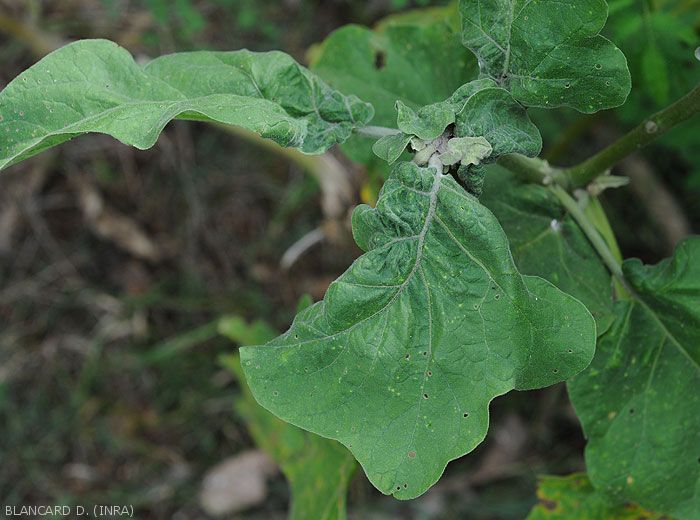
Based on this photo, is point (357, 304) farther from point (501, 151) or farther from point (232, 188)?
point (232, 188)

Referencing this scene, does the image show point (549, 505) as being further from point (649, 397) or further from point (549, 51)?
point (549, 51)

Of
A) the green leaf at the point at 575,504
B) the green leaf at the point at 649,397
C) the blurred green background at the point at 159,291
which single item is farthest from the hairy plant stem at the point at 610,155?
the blurred green background at the point at 159,291

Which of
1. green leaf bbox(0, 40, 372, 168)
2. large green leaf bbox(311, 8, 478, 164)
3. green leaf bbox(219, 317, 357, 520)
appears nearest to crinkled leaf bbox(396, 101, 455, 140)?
green leaf bbox(0, 40, 372, 168)

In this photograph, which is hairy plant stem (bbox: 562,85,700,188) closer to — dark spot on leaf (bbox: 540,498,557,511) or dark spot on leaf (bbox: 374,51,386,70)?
dark spot on leaf (bbox: 374,51,386,70)

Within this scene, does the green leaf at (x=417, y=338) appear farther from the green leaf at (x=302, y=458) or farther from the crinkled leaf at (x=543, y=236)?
the green leaf at (x=302, y=458)

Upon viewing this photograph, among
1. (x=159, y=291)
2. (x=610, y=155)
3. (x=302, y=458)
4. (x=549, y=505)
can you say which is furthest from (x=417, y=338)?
(x=159, y=291)
